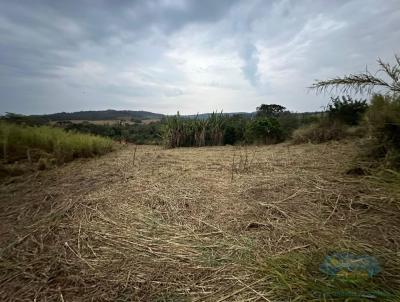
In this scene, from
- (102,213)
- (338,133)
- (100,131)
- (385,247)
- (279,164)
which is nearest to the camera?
(385,247)

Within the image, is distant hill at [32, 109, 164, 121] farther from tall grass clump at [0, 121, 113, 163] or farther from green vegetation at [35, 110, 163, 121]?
tall grass clump at [0, 121, 113, 163]

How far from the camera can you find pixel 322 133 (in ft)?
23.8

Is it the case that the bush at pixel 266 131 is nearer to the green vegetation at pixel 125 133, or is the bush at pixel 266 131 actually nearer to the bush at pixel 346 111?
the bush at pixel 346 111

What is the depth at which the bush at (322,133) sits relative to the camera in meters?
7.05

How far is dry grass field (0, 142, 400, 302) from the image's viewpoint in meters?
1.50

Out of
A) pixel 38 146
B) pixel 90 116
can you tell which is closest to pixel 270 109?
pixel 38 146

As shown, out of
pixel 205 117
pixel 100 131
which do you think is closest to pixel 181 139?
pixel 205 117

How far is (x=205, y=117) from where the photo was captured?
10945 millimetres

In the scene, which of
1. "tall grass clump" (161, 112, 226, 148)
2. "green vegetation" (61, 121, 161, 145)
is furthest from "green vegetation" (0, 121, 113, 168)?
"green vegetation" (61, 121, 161, 145)

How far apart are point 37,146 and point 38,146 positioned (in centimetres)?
2

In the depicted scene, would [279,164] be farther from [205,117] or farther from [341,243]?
[205,117]

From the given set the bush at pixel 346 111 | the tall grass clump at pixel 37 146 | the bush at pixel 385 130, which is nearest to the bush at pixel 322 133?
the bush at pixel 346 111

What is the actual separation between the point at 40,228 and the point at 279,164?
327 cm

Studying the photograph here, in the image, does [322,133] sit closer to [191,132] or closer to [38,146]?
[191,132]
